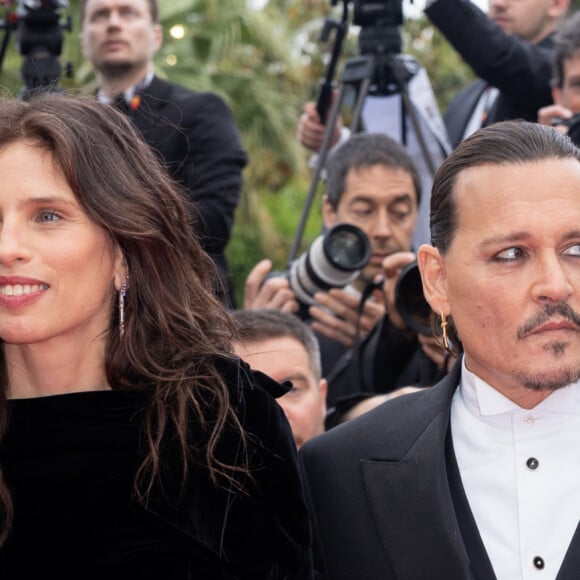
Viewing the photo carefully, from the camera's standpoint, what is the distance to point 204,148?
15.5 feet

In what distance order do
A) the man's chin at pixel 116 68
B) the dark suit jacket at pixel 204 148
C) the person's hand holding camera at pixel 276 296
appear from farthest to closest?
the man's chin at pixel 116 68, the dark suit jacket at pixel 204 148, the person's hand holding camera at pixel 276 296

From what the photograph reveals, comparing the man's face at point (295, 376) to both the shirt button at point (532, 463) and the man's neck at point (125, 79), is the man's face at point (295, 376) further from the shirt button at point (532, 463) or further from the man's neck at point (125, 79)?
the man's neck at point (125, 79)

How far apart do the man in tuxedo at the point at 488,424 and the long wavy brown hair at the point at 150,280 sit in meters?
0.30

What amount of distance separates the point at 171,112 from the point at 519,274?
2.58 metres

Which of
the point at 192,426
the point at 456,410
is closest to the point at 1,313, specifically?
the point at 192,426

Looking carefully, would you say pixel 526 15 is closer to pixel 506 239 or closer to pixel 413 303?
pixel 413 303

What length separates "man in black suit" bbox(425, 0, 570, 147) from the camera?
14.4 ft

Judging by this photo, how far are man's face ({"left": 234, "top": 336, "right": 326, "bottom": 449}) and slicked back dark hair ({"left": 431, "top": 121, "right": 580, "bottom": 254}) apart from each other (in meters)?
0.96

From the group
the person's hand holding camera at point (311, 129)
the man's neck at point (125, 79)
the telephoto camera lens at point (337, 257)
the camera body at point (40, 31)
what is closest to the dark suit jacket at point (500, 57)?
the person's hand holding camera at point (311, 129)

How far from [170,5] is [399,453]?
35.9 feet

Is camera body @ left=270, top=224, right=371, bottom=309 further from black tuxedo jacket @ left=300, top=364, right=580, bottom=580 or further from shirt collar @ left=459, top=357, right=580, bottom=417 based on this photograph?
shirt collar @ left=459, top=357, right=580, bottom=417

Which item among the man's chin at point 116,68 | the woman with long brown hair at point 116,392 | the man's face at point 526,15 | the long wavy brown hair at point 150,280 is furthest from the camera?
the man's face at point 526,15

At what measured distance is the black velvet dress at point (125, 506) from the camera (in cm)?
242

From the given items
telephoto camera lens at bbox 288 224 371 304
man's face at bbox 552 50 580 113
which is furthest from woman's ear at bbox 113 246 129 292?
man's face at bbox 552 50 580 113
